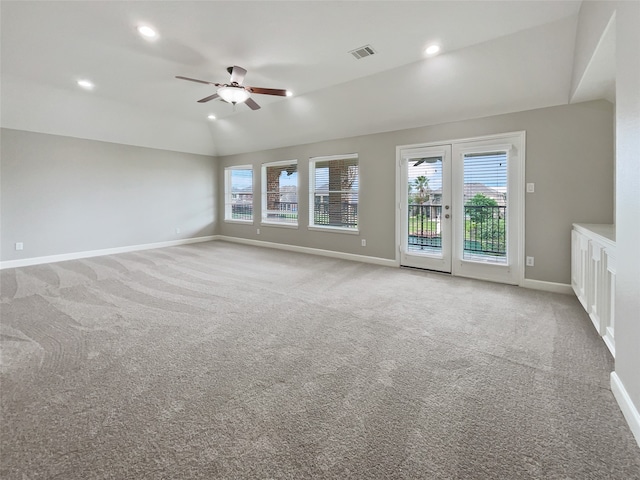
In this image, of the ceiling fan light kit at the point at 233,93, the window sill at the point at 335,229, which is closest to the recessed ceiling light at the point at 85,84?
the ceiling fan light kit at the point at 233,93

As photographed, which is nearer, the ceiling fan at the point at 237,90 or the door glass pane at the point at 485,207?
the ceiling fan at the point at 237,90

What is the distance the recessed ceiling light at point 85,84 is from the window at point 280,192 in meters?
3.50

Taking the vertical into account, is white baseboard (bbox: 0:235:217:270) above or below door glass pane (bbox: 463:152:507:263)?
below

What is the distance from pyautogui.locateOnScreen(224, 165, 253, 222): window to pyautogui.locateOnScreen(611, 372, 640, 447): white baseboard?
7.18m

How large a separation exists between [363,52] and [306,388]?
3.71 meters

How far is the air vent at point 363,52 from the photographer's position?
3.50 meters

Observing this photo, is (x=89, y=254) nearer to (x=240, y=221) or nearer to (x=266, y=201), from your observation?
(x=240, y=221)

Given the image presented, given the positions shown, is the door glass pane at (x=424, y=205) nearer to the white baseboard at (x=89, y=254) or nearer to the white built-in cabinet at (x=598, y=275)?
the white built-in cabinet at (x=598, y=275)

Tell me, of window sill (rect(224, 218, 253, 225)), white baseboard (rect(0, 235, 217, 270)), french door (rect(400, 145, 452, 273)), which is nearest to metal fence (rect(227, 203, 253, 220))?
window sill (rect(224, 218, 253, 225))

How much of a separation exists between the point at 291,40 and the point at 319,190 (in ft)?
11.0

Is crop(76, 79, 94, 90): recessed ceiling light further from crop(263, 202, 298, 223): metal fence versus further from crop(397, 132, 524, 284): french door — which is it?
crop(397, 132, 524, 284): french door

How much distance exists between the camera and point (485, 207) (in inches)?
172

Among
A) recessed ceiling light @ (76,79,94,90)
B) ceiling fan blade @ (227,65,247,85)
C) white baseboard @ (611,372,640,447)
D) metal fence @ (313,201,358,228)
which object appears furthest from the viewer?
metal fence @ (313,201,358,228)

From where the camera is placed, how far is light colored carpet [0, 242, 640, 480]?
4.41 feet
